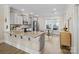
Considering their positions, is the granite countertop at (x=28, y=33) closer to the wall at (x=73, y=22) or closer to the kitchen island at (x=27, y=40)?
the kitchen island at (x=27, y=40)

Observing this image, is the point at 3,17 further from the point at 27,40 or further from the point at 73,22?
the point at 73,22

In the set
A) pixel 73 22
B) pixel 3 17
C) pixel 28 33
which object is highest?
pixel 3 17

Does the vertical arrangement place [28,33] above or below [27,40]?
above

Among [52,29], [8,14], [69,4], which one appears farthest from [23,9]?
[69,4]

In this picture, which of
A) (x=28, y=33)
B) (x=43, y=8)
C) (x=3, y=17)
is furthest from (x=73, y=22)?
(x=3, y=17)

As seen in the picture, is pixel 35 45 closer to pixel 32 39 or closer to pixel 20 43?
pixel 32 39

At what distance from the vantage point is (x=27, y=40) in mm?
2566

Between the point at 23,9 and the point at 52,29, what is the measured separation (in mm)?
709

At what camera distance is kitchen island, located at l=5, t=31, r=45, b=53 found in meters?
2.49

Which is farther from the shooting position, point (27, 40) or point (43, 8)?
point (27, 40)

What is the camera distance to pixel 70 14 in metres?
2.44

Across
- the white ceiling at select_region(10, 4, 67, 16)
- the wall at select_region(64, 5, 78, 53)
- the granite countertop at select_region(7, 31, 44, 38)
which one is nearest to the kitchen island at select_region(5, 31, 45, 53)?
the granite countertop at select_region(7, 31, 44, 38)

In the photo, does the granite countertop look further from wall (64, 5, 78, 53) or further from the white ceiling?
wall (64, 5, 78, 53)

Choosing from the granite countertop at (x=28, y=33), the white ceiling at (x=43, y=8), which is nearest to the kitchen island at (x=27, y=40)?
the granite countertop at (x=28, y=33)
